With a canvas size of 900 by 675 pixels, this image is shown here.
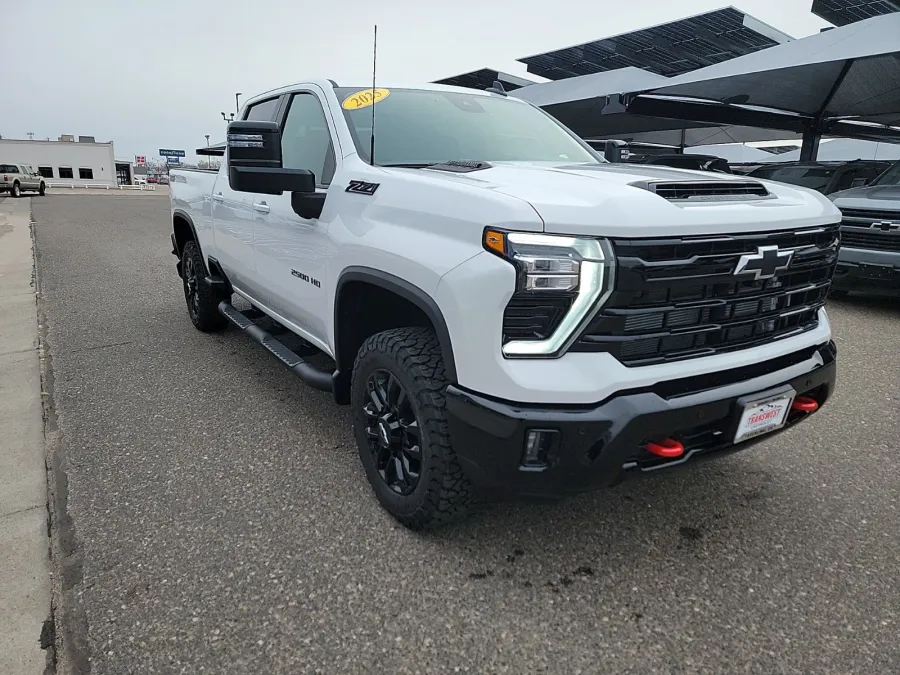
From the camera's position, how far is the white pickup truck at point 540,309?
6.26 ft

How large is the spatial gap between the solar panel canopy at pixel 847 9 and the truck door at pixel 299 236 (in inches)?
1132

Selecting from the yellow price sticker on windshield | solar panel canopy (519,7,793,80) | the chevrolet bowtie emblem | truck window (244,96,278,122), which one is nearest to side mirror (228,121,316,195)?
the yellow price sticker on windshield

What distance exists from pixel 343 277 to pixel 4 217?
65.3 ft

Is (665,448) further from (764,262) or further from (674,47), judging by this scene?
(674,47)

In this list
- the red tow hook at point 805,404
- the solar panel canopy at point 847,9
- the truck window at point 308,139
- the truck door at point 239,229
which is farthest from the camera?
the solar panel canopy at point 847,9

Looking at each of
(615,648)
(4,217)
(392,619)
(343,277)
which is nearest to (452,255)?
(343,277)

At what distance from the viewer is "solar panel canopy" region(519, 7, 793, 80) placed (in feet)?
94.5

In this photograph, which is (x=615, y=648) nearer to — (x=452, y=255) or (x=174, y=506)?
(x=452, y=255)

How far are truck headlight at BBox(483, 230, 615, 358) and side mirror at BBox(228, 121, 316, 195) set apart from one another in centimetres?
121

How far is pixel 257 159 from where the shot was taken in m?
2.65

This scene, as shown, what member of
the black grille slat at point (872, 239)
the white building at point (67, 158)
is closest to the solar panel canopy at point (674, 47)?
the black grille slat at point (872, 239)

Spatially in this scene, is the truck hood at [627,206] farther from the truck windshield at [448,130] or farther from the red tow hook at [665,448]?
the red tow hook at [665,448]

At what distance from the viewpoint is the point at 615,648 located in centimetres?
200

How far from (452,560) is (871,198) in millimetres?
6658
